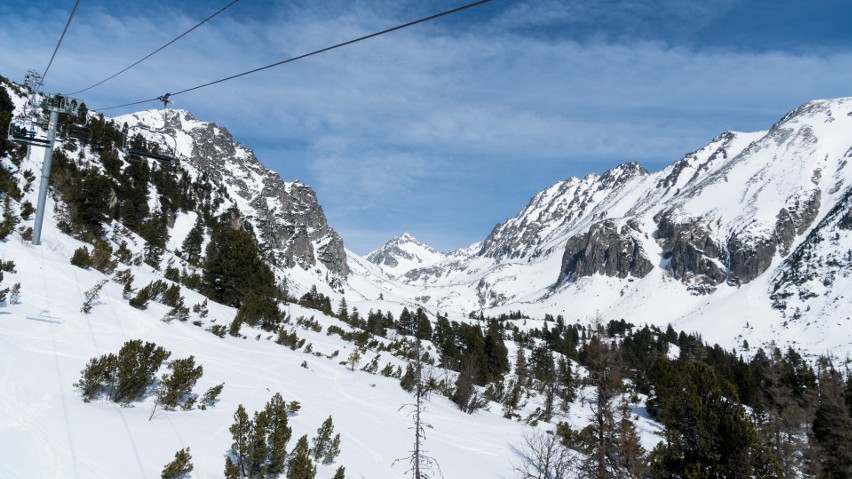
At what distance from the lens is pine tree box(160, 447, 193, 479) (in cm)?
697

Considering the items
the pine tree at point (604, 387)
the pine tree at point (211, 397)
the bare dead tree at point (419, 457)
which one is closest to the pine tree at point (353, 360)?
the bare dead tree at point (419, 457)

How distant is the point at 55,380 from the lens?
8078 millimetres

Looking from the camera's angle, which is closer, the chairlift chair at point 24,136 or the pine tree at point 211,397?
the pine tree at point 211,397

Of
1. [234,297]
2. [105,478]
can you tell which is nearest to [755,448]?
[105,478]

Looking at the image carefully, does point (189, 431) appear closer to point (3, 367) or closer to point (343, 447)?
point (3, 367)

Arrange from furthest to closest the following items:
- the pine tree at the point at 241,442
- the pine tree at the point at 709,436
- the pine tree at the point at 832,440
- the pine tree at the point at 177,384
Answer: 1. the pine tree at the point at 832,440
2. the pine tree at the point at 709,436
3. the pine tree at the point at 177,384
4. the pine tree at the point at 241,442

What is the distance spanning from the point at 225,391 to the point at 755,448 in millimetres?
16176

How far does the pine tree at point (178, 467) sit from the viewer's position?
274 inches

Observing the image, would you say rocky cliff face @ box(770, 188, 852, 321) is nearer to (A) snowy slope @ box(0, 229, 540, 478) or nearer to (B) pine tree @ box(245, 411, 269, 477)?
(A) snowy slope @ box(0, 229, 540, 478)

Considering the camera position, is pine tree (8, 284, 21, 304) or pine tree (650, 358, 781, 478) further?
pine tree (650, 358, 781, 478)

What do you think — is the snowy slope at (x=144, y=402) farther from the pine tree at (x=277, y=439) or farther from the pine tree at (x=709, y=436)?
the pine tree at (x=709, y=436)

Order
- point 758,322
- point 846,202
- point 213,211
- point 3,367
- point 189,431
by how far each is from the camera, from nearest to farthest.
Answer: point 3,367
point 189,431
point 213,211
point 758,322
point 846,202

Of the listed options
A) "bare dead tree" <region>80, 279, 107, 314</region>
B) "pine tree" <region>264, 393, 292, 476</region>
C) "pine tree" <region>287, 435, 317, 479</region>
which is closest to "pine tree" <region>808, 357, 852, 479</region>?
"pine tree" <region>287, 435, 317, 479</region>

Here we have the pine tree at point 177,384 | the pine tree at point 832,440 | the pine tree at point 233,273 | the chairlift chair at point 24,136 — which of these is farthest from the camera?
the pine tree at point 233,273
